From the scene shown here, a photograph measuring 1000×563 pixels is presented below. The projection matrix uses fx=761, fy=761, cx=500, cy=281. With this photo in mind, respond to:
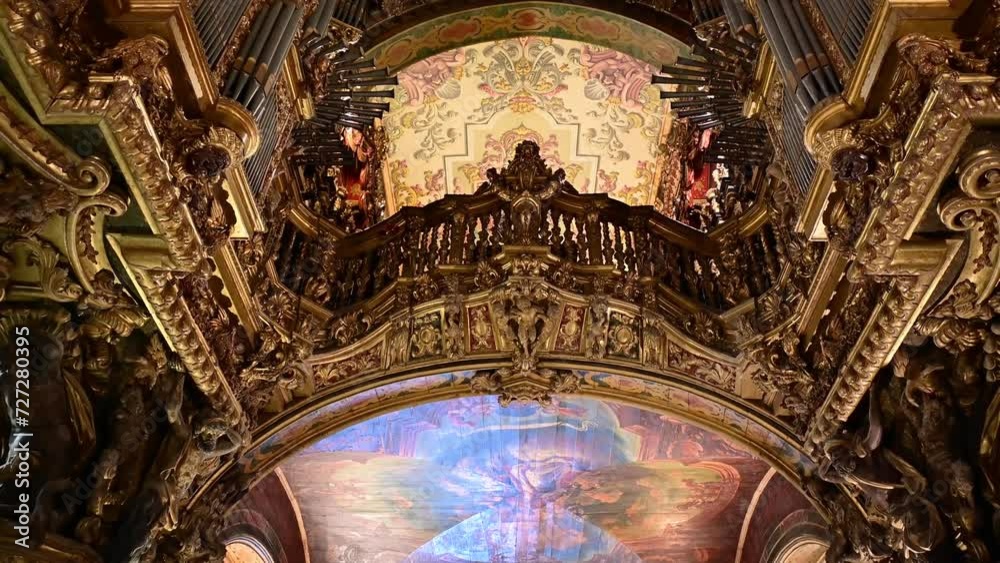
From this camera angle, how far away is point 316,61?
26.6 ft

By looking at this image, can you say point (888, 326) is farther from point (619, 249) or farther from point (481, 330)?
point (481, 330)

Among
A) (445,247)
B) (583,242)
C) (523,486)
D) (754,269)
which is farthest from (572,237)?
(523,486)

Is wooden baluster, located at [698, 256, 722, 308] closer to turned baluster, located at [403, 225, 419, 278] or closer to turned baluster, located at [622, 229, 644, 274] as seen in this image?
turned baluster, located at [622, 229, 644, 274]

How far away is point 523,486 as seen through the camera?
9352mm

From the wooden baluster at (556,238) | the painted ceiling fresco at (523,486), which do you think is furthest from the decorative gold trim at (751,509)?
the wooden baluster at (556,238)

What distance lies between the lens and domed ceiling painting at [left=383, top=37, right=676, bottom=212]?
12.2 meters

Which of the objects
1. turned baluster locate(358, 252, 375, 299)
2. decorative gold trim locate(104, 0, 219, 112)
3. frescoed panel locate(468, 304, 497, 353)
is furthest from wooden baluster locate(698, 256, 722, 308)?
decorative gold trim locate(104, 0, 219, 112)

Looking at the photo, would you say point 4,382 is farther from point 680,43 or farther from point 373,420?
point 680,43

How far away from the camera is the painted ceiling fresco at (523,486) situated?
28.0ft

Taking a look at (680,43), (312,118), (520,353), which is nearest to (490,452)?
(520,353)

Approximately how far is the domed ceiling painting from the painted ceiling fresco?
6.08 m

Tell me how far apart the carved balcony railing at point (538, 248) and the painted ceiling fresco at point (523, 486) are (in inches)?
57.7

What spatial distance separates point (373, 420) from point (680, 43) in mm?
6234

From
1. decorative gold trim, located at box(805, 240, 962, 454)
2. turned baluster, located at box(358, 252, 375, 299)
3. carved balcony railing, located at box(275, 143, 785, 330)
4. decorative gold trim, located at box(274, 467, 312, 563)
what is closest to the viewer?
decorative gold trim, located at box(805, 240, 962, 454)
